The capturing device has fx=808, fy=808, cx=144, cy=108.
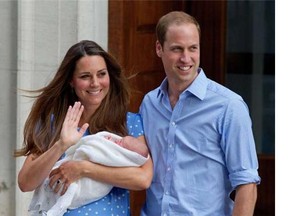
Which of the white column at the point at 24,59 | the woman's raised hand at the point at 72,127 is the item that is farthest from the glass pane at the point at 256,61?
the woman's raised hand at the point at 72,127

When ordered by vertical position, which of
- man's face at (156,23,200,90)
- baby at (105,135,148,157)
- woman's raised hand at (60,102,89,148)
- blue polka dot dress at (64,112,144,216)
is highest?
man's face at (156,23,200,90)

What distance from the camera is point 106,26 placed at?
562 centimetres

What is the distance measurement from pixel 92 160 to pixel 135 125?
29 cm

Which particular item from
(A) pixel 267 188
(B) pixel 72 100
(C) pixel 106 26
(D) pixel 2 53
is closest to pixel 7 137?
(D) pixel 2 53

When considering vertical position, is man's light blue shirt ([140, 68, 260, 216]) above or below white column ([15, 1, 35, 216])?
below

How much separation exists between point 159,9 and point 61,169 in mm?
2988

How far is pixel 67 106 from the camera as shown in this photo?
3.60m

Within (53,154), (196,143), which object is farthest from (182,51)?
(53,154)

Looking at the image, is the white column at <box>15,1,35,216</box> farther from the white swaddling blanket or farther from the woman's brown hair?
the white swaddling blanket

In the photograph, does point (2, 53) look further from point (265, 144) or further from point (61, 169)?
point (265, 144)

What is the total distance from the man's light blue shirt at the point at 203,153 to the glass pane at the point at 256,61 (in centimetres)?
337

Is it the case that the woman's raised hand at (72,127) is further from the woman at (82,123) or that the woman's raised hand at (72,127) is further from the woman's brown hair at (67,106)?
the woman's brown hair at (67,106)

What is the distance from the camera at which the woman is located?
332cm

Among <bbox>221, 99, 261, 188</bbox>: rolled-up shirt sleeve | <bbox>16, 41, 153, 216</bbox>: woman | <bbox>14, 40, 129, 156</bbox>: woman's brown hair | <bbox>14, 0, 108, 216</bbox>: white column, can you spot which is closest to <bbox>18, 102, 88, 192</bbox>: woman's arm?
<bbox>16, 41, 153, 216</bbox>: woman
